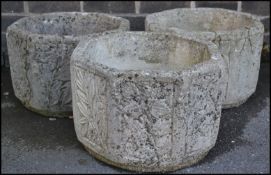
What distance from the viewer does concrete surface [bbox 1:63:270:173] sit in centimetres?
252

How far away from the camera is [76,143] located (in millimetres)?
2736

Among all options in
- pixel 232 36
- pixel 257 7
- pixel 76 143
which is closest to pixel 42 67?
pixel 76 143

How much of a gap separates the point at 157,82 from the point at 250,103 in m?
1.31

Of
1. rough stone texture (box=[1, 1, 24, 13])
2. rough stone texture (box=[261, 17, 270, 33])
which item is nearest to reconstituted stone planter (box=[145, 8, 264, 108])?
rough stone texture (box=[261, 17, 270, 33])

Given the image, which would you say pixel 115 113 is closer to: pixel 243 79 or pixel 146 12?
pixel 243 79

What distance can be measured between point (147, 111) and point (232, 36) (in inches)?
37.6

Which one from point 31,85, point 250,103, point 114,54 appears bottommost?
point 250,103

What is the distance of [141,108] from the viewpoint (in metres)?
2.22

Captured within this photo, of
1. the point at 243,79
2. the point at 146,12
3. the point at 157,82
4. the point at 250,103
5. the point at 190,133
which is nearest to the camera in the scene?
the point at 157,82

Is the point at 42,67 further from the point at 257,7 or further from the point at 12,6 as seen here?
the point at 257,7

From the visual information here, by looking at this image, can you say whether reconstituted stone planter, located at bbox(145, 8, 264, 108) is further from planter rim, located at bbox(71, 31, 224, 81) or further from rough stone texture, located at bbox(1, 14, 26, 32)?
rough stone texture, located at bbox(1, 14, 26, 32)

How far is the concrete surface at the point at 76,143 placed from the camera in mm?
2523

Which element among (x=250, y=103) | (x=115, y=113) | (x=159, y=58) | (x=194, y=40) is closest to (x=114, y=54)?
(x=159, y=58)

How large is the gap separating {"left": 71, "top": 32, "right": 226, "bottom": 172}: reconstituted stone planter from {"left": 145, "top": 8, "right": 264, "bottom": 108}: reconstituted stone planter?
15.5 inches
